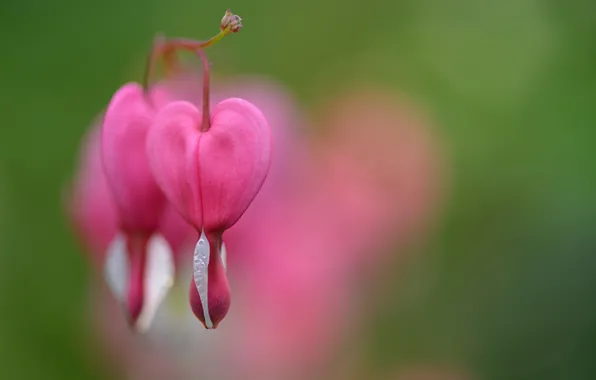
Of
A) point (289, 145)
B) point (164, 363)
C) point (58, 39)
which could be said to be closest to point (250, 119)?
point (289, 145)

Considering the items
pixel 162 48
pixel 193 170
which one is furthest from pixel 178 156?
pixel 162 48

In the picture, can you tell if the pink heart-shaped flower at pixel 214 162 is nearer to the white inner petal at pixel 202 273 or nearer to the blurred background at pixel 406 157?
Result: the white inner petal at pixel 202 273

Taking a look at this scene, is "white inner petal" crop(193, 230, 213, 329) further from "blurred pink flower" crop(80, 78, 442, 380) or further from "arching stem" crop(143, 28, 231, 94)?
"blurred pink flower" crop(80, 78, 442, 380)

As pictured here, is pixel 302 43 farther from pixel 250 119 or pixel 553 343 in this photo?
pixel 250 119

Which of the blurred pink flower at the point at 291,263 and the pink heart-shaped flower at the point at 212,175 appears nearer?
the pink heart-shaped flower at the point at 212,175

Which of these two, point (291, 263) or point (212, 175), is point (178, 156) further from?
point (291, 263)

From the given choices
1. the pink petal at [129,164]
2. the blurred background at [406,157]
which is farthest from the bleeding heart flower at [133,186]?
the blurred background at [406,157]
